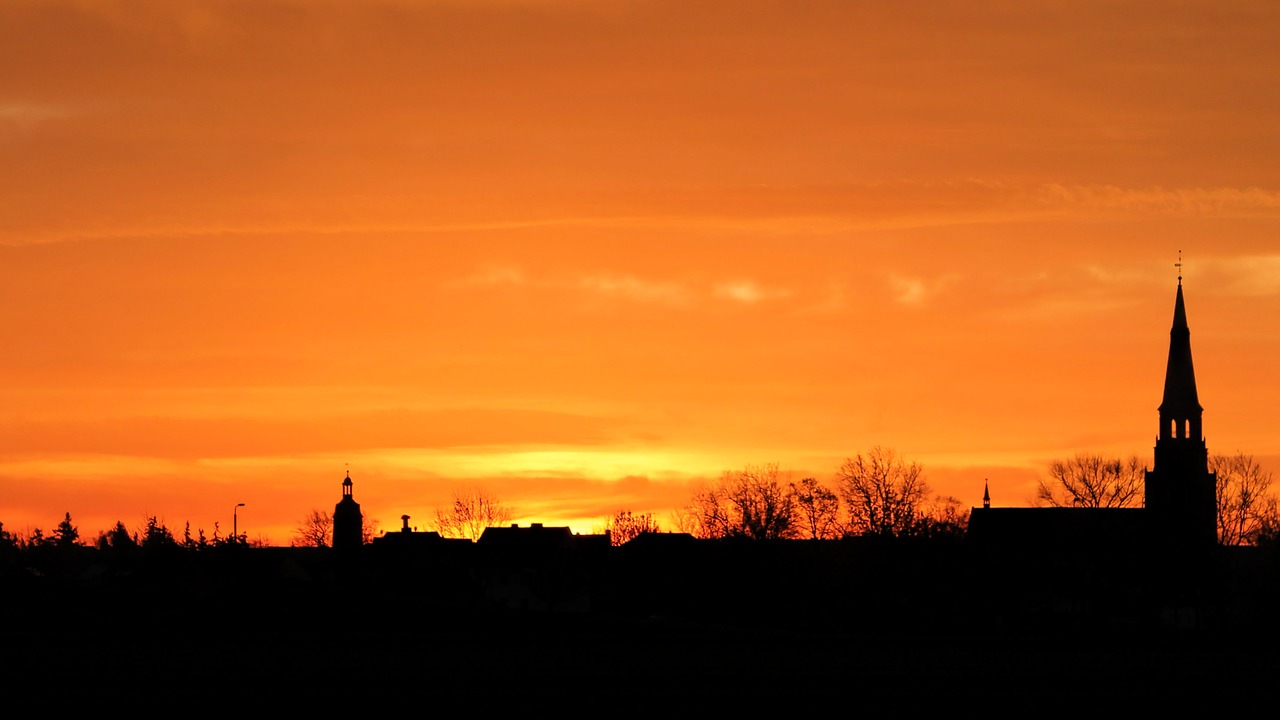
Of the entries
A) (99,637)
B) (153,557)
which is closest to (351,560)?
(153,557)

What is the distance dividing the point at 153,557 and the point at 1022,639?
67444mm

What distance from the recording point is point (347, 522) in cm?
14538

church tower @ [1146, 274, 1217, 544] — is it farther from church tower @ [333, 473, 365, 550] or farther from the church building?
church tower @ [333, 473, 365, 550]

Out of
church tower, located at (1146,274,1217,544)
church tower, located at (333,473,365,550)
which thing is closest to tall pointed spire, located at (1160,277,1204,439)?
church tower, located at (1146,274,1217,544)

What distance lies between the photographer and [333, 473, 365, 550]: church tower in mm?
144875

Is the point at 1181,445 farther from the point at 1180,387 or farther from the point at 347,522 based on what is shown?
the point at 347,522

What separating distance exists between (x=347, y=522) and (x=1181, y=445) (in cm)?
7165

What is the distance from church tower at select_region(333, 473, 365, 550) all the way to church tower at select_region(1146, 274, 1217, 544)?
65093mm

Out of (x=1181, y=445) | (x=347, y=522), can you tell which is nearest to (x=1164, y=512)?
(x=1181, y=445)

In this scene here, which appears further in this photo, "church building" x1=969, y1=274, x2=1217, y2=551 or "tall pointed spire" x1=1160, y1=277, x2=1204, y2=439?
"tall pointed spire" x1=1160, y1=277, x2=1204, y2=439

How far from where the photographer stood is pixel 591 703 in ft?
172

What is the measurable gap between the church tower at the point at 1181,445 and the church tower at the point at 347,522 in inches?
2563

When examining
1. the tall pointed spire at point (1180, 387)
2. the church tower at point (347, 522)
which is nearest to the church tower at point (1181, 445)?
the tall pointed spire at point (1180, 387)

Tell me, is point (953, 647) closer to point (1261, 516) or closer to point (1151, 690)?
point (1151, 690)
